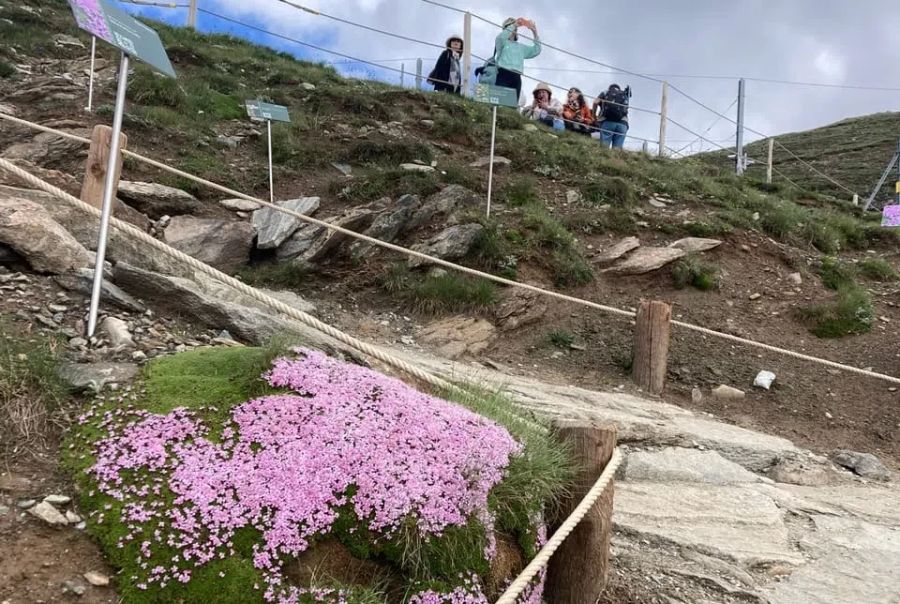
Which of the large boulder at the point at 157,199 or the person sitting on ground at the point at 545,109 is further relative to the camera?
the person sitting on ground at the point at 545,109

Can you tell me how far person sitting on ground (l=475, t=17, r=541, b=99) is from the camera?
14711mm

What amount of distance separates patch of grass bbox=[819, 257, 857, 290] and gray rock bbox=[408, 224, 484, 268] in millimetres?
5528

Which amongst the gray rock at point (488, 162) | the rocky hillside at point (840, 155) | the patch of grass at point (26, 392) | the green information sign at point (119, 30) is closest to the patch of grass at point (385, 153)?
the gray rock at point (488, 162)

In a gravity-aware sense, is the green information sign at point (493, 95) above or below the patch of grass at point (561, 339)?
above

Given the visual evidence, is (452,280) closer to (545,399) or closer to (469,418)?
(545,399)

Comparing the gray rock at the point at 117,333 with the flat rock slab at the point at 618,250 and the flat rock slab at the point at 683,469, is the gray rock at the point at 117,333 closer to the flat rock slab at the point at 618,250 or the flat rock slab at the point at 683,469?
the flat rock slab at the point at 683,469

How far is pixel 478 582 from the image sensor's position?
1.93 meters

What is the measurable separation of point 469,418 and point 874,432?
18.9ft

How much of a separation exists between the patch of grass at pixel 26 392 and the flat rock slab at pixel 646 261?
24.7 ft

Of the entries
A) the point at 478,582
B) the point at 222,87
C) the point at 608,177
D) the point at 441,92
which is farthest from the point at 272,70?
the point at 478,582

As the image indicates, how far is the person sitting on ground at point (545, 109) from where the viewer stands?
16594 millimetres

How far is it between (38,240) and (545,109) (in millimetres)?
15053

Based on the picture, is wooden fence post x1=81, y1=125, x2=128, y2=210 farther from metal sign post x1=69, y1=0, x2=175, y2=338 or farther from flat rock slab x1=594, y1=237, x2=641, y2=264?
flat rock slab x1=594, y1=237, x2=641, y2=264

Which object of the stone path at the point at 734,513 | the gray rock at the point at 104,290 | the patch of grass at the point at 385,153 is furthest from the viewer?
the patch of grass at the point at 385,153
